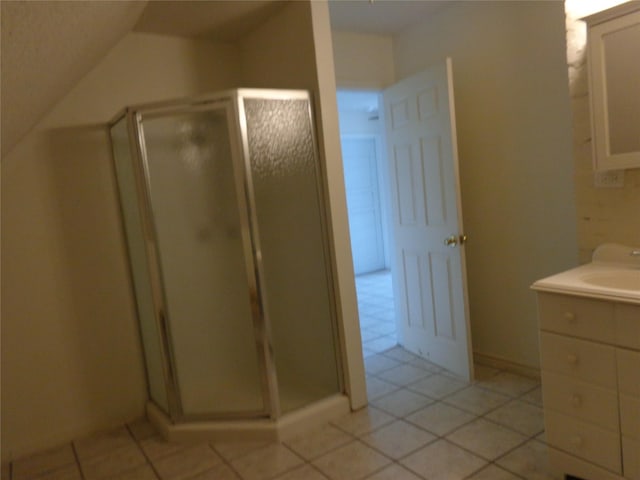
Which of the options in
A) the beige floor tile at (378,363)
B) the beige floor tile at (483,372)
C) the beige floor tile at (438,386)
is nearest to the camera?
the beige floor tile at (438,386)

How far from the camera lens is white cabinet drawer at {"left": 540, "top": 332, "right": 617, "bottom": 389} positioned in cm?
165

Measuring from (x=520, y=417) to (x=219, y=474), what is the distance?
4.95 feet

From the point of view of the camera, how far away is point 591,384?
1705mm

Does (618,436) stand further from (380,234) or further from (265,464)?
(380,234)

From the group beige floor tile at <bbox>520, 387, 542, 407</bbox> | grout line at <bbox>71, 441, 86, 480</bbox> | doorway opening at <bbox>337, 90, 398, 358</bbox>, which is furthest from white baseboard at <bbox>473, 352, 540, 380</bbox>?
doorway opening at <bbox>337, 90, 398, 358</bbox>

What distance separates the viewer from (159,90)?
2.73 metres

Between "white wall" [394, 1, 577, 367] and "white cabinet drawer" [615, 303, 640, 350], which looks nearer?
"white cabinet drawer" [615, 303, 640, 350]

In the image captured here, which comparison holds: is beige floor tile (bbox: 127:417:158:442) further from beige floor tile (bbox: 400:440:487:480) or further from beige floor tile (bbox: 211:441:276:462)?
beige floor tile (bbox: 400:440:487:480)

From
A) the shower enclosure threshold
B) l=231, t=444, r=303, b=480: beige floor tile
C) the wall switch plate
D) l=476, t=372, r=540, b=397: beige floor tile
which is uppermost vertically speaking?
the wall switch plate

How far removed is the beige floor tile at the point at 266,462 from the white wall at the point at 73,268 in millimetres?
889

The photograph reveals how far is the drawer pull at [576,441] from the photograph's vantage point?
1.76 meters

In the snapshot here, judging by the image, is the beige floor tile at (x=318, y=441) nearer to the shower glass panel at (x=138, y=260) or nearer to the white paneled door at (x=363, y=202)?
the shower glass panel at (x=138, y=260)

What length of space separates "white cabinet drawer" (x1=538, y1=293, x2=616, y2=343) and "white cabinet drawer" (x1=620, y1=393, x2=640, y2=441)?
8.0 inches

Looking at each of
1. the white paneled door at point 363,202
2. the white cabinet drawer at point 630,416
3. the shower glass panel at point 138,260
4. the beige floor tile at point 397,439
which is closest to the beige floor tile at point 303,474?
the beige floor tile at point 397,439
